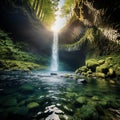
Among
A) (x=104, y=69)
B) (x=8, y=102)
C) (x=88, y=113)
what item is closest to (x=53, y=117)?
(x=88, y=113)

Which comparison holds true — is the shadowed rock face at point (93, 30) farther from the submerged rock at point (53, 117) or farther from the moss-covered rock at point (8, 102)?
the submerged rock at point (53, 117)

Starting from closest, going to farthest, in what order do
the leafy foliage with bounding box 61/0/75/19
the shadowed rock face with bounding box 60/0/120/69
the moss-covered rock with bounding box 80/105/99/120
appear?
1. the moss-covered rock with bounding box 80/105/99/120
2. the shadowed rock face with bounding box 60/0/120/69
3. the leafy foliage with bounding box 61/0/75/19

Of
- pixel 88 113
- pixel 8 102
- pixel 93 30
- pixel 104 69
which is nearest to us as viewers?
pixel 88 113

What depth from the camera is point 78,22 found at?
1259 inches

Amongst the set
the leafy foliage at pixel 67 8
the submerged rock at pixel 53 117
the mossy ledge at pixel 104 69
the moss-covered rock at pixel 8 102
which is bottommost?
the submerged rock at pixel 53 117

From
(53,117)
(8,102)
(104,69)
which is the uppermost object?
(104,69)

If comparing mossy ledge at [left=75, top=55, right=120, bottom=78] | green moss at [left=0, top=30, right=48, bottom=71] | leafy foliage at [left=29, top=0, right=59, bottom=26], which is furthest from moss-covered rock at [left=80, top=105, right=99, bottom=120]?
leafy foliage at [left=29, top=0, right=59, bottom=26]

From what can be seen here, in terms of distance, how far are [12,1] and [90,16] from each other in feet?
46.7

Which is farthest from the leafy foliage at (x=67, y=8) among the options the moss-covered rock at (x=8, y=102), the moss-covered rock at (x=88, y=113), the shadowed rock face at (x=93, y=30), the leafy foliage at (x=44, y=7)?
the moss-covered rock at (x=88, y=113)

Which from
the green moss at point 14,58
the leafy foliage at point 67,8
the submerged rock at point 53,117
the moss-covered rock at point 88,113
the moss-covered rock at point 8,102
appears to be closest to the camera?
the submerged rock at point 53,117

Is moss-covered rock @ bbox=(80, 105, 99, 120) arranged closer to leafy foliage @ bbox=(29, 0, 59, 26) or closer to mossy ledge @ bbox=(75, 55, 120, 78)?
mossy ledge @ bbox=(75, 55, 120, 78)

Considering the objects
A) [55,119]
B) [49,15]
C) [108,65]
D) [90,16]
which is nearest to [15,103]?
[55,119]

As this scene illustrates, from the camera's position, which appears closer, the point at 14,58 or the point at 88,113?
the point at 88,113

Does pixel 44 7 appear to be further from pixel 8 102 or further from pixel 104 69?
pixel 8 102
